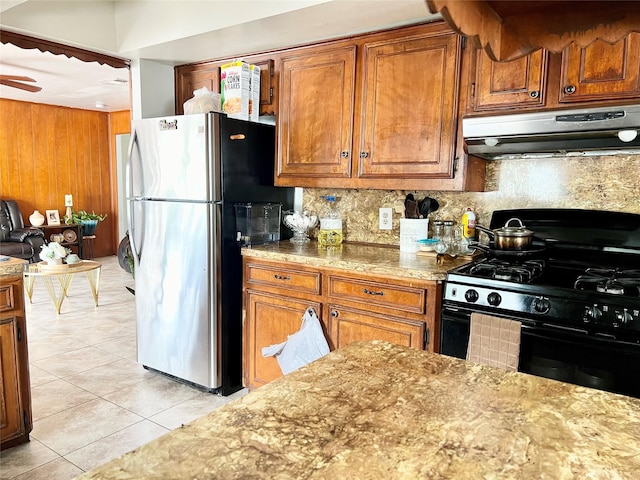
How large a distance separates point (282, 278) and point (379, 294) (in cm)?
62

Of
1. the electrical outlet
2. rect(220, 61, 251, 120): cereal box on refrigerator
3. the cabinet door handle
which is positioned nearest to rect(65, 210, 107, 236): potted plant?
rect(220, 61, 251, 120): cereal box on refrigerator

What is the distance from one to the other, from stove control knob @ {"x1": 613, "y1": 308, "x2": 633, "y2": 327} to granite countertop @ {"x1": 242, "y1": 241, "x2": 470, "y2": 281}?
67cm

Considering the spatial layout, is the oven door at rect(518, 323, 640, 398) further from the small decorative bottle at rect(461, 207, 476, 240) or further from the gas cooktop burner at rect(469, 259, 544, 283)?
the small decorative bottle at rect(461, 207, 476, 240)

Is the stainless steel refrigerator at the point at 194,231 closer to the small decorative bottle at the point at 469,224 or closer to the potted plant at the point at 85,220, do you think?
the small decorative bottle at the point at 469,224

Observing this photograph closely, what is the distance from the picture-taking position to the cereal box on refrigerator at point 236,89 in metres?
2.86

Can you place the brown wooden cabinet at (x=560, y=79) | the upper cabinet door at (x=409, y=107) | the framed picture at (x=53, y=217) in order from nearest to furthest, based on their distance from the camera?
the brown wooden cabinet at (x=560, y=79), the upper cabinet door at (x=409, y=107), the framed picture at (x=53, y=217)

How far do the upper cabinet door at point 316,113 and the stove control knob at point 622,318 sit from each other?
1511 millimetres

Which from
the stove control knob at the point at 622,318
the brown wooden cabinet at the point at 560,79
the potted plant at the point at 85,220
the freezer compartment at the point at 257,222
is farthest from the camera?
the potted plant at the point at 85,220

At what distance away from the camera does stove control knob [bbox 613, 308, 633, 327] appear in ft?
5.50

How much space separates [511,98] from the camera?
84.5 inches

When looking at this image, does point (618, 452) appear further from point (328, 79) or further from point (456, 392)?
point (328, 79)

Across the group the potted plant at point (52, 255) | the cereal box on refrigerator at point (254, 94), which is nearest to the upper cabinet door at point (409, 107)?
the cereal box on refrigerator at point (254, 94)

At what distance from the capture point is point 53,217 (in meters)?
7.32

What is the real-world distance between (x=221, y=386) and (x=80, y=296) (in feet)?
11.1
